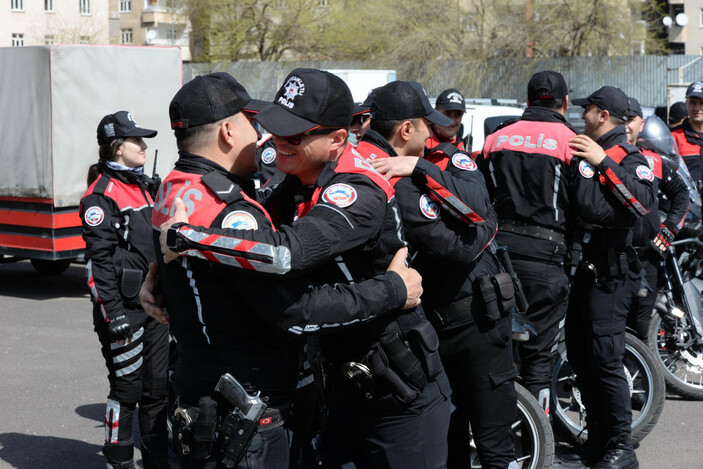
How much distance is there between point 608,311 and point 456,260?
70.5 inches

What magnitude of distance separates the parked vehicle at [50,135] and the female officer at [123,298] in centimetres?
547

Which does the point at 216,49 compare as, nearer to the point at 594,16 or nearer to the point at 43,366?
Result: the point at 594,16

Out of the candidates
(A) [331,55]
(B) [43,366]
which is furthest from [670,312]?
(A) [331,55]

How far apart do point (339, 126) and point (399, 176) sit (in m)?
0.60

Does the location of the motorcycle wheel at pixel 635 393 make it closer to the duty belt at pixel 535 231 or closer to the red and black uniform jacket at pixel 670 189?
the red and black uniform jacket at pixel 670 189

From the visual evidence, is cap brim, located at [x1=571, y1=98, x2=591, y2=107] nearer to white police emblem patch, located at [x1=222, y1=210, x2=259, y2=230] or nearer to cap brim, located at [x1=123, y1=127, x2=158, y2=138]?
cap brim, located at [x1=123, y1=127, x2=158, y2=138]

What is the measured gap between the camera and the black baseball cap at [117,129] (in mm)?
5281

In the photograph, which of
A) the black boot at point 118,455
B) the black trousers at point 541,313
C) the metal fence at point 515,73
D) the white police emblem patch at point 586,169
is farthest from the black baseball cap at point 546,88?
the metal fence at point 515,73

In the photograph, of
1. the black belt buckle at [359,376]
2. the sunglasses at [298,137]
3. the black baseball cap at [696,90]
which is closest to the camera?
the sunglasses at [298,137]

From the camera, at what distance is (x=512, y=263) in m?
4.94

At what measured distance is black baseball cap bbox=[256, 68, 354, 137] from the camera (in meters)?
2.84

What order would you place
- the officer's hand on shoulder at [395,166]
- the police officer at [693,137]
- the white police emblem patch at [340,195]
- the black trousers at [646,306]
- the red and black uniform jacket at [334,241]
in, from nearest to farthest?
1. the red and black uniform jacket at [334,241]
2. the white police emblem patch at [340,195]
3. the officer's hand on shoulder at [395,166]
4. the black trousers at [646,306]
5. the police officer at [693,137]

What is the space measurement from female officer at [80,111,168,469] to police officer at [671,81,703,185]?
18.1 feet

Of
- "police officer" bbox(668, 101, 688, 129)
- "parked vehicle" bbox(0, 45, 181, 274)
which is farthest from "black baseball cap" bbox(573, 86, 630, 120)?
"parked vehicle" bbox(0, 45, 181, 274)
